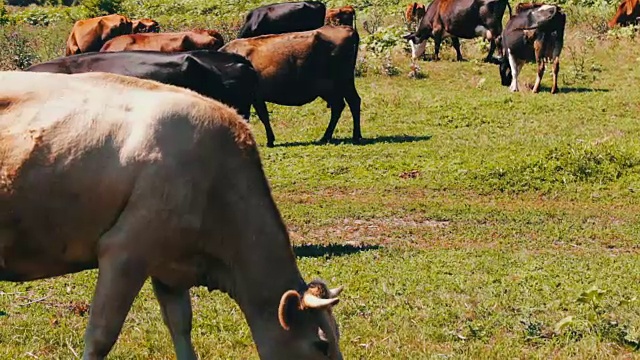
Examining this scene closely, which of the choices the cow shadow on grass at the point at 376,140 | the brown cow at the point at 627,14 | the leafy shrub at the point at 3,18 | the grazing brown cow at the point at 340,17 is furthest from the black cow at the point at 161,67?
the leafy shrub at the point at 3,18

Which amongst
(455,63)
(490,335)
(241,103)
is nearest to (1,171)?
(490,335)

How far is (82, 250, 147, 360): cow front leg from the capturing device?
195 inches

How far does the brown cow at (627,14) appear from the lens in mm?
26500

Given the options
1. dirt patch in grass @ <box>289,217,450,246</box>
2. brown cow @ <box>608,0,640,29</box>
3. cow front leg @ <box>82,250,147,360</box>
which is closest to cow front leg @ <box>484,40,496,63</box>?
brown cow @ <box>608,0,640,29</box>

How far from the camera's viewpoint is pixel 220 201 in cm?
520

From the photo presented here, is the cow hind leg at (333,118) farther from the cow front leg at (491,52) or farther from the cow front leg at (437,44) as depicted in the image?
the cow front leg at (437,44)

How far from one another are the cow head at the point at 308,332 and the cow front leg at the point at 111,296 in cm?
79

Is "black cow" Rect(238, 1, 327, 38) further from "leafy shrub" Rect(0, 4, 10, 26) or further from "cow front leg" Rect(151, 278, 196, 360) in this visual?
"leafy shrub" Rect(0, 4, 10, 26)

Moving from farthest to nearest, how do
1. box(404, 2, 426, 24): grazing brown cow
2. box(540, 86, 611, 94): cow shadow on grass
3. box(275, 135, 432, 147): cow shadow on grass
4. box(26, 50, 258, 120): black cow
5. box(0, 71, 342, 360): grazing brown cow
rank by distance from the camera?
1. box(404, 2, 426, 24): grazing brown cow
2. box(540, 86, 611, 94): cow shadow on grass
3. box(275, 135, 432, 147): cow shadow on grass
4. box(26, 50, 258, 120): black cow
5. box(0, 71, 342, 360): grazing brown cow

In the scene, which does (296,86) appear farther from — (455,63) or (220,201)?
(220,201)

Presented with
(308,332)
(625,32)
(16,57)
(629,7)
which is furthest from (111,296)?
(629,7)

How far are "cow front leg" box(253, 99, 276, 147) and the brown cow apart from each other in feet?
43.0

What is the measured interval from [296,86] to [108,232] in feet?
40.9

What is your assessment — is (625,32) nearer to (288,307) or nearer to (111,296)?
(288,307)
